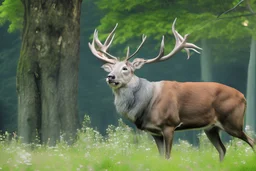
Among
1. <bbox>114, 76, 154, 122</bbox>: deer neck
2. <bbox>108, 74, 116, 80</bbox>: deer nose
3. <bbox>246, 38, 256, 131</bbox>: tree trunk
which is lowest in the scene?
<bbox>246, 38, 256, 131</bbox>: tree trunk

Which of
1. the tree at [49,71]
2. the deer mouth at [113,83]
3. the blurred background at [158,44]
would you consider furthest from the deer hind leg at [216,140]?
the blurred background at [158,44]

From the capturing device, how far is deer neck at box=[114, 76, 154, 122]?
10152 mm

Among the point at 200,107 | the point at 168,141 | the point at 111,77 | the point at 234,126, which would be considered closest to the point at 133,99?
the point at 111,77

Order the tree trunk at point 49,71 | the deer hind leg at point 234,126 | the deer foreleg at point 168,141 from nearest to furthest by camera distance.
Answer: the deer foreleg at point 168,141 → the deer hind leg at point 234,126 → the tree trunk at point 49,71

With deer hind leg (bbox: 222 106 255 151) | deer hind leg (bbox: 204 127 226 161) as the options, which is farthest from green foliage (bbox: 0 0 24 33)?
deer hind leg (bbox: 222 106 255 151)

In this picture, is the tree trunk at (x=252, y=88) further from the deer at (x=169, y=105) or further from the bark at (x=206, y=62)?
the deer at (x=169, y=105)

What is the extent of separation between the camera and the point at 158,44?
27578 millimetres

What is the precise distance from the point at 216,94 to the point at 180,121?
723 mm

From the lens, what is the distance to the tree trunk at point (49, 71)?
1277 cm

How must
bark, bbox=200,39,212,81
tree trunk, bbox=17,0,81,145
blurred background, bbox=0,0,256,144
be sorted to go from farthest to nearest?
bark, bbox=200,39,212,81 → blurred background, bbox=0,0,256,144 → tree trunk, bbox=17,0,81,145

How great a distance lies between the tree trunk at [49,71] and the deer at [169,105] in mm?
2362

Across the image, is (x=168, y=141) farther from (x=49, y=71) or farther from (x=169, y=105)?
(x=49, y=71)

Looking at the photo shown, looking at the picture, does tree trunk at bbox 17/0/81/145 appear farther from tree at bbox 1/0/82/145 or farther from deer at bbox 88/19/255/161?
deer at bbox 88/19/255/161

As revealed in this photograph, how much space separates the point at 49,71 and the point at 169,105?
140 inches
